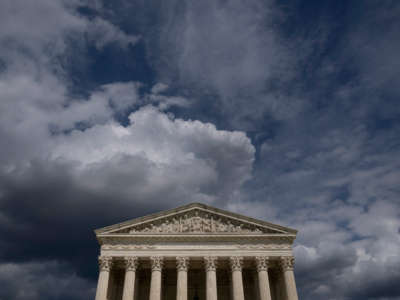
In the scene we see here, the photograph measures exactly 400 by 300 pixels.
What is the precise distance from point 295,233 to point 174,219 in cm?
1368

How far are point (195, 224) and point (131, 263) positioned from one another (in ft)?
26.2

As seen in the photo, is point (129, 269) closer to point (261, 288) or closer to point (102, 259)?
point (102, 259)

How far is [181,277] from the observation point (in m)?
34.4

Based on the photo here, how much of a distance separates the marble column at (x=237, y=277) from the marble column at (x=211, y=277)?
6.24 feet

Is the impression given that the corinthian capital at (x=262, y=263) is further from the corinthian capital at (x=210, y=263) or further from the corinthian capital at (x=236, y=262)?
the corinthian capital at (x=210, y=263)

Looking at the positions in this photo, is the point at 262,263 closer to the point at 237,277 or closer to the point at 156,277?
the point at 237,277

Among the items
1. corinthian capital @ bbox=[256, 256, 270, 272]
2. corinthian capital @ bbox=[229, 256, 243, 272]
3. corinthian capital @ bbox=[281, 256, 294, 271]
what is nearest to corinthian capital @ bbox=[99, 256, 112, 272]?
corinthian capital @ bbox=[229, 256, 243, 272]

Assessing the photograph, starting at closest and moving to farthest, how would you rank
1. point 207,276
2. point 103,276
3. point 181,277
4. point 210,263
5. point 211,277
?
point 103,276 → point 181,277 → point 211,277 → point 207,276 → point 210,263

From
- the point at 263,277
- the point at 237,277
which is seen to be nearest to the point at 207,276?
the point at 237,277

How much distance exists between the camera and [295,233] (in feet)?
122

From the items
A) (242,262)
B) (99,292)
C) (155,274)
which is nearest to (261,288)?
(242,262)

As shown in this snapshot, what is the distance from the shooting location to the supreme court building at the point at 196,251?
34438 millimetres

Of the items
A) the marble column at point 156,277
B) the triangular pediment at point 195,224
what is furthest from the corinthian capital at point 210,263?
the marble column at point 156,277

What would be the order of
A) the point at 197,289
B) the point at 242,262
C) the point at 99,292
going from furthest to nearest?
the point at 197,289
the point at 242,262
the point at 99,292
